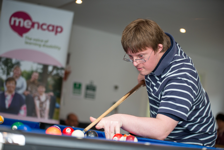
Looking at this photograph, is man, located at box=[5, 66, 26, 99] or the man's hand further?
man, located at box=[5, 66, 26, 99]

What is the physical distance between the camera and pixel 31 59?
115 inches

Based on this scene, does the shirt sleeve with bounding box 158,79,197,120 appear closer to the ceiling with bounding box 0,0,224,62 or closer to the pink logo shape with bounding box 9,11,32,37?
the pink logo shape with bounding box 9,11,32,37

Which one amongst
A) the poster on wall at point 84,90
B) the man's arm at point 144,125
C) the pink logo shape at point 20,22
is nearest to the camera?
the man's arm at point 144,125

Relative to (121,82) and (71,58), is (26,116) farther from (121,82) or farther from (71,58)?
(121,82)

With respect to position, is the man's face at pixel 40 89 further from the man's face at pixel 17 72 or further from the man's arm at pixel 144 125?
the man's arm at pixel 144 125

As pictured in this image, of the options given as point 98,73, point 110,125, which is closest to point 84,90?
point 98,73

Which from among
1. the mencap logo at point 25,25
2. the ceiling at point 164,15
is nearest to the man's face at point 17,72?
the mencap logo at point 25,25

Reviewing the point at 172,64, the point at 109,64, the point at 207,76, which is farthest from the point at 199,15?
the point at 172,64

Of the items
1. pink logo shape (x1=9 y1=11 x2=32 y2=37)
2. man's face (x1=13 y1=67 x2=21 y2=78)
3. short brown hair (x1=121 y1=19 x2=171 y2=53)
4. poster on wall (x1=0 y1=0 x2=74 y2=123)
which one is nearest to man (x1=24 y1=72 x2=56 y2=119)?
poster on wall (x1=0 y1=0 x2=74 y2=123)

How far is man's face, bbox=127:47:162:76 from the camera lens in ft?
3.94

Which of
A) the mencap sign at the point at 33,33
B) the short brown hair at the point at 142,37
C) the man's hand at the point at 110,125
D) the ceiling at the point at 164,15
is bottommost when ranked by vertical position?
the man's hand at the point at 110,125

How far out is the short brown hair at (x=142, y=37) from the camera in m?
1.17

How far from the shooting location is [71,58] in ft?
16.4

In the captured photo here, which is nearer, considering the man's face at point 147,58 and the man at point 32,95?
the man's face at point 147,58
